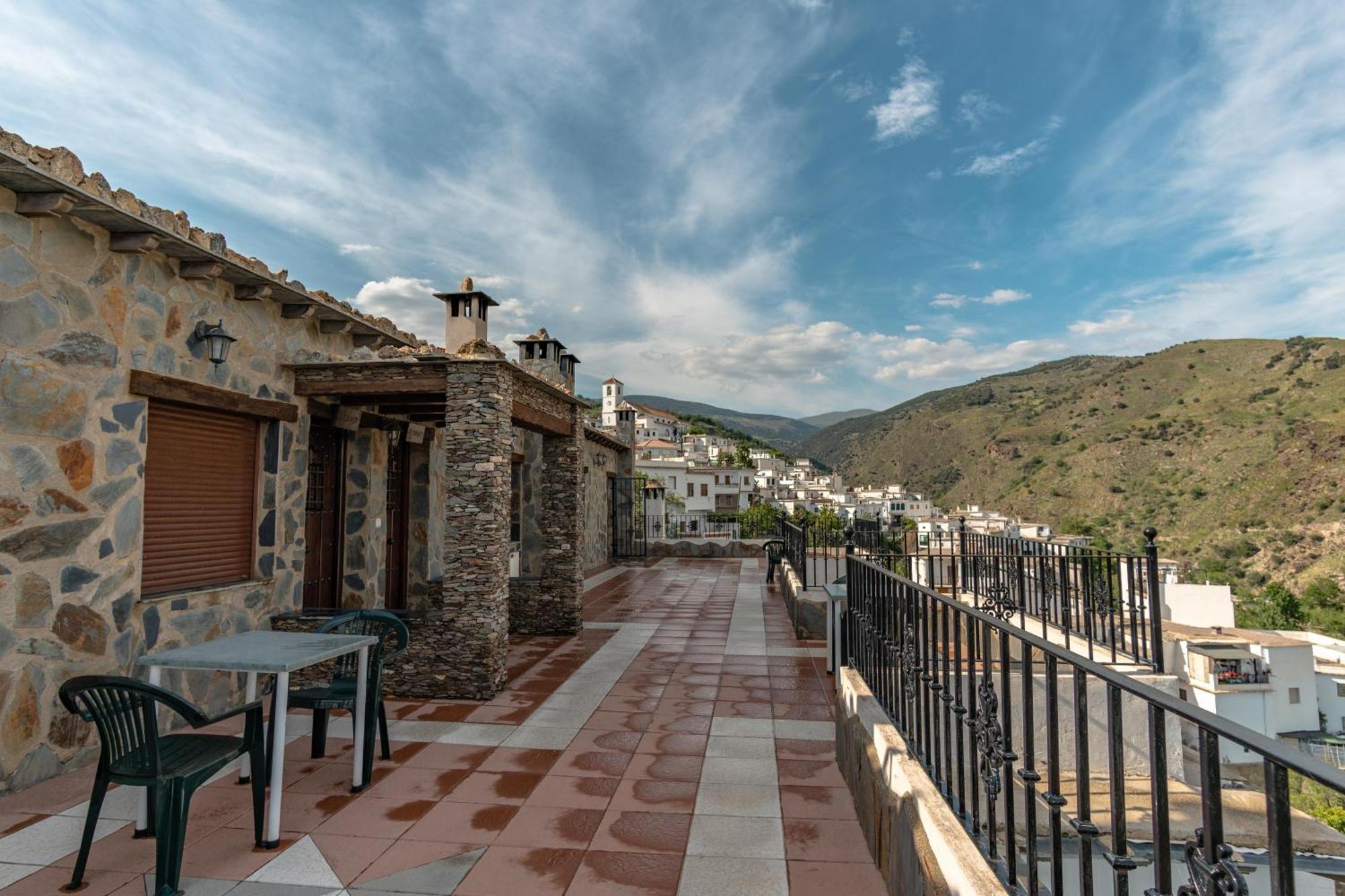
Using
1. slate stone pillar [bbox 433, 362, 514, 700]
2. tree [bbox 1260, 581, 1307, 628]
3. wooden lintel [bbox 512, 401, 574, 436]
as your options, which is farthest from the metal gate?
tree [bbox 1260, 581, 1307, 628]

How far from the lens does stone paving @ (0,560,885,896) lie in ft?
9.64

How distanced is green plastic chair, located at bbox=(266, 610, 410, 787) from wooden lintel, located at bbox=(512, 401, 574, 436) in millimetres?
2468

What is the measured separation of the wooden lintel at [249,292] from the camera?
5.51m

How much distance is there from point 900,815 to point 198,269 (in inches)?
222

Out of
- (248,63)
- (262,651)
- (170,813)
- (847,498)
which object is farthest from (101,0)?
(847,498)

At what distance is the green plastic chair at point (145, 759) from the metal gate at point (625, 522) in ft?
48.7

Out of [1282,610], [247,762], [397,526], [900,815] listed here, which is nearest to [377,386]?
[397,526]

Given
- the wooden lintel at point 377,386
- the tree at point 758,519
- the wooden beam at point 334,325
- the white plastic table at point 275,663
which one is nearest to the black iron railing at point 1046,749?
the white plastic table at point 275,663

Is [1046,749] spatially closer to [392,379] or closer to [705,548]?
[392,379]

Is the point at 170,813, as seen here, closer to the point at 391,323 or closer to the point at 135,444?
the point at 135,444

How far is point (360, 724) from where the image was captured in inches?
152

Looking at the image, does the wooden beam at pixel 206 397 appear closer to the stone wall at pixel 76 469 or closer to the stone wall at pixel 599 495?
the stone wall at pixel 76 469

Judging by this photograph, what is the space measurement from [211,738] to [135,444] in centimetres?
244

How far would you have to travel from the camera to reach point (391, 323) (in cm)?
753
